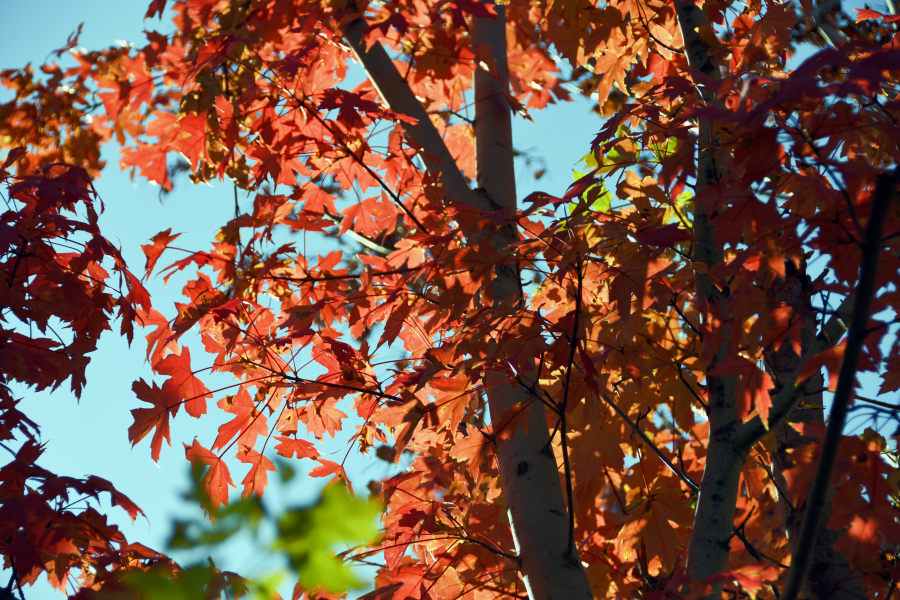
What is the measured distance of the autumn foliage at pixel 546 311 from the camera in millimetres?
1628

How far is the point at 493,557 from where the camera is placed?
2369 mm

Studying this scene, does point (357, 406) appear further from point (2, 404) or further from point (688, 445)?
point (688, 445)

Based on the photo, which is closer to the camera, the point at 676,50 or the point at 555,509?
the point at 555,509

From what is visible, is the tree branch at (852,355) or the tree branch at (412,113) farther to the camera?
the tree branch at (412,113)

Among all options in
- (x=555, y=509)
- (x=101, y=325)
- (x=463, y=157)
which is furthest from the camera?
(x=463, y=157)

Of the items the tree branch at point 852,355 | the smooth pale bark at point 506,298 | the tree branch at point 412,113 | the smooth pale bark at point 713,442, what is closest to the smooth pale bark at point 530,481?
the smooth pale bark at point 506,298

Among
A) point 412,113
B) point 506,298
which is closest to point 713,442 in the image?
point 506,298

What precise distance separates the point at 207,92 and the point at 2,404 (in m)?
1.58

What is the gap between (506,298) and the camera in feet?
6.51

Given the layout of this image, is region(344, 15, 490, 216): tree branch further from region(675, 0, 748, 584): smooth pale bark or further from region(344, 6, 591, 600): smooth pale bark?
region(675, 0, 748, 584): smooth pale bark

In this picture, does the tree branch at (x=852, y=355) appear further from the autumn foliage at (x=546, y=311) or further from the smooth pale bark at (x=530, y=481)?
the smooth pale bark at (x=530, y=481)

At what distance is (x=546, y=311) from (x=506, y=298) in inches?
29.9

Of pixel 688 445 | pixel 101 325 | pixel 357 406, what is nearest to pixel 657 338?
pixel 688 445

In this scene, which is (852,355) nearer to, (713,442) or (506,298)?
(713,442)
